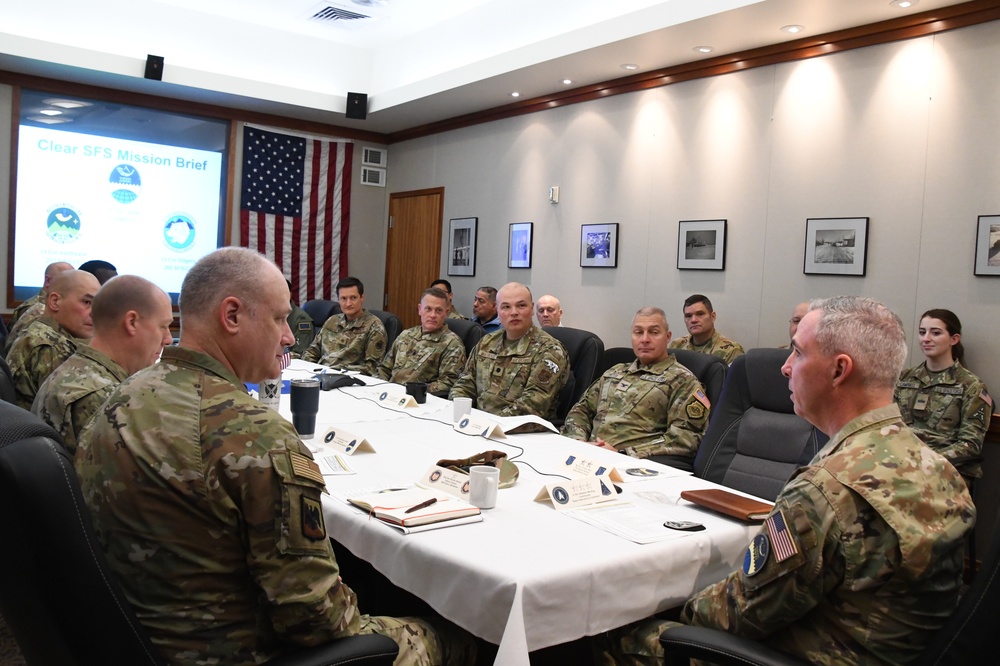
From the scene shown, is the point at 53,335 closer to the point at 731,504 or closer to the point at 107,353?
the point at 107,353

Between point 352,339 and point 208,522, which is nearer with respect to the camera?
point 208,522

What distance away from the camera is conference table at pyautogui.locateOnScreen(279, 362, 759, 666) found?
1638mm

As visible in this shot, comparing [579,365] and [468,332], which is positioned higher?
[468,332]

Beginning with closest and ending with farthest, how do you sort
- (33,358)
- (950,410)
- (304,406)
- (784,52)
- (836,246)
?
(304,406), (33,358), (950,410), (836,246), (784,52)

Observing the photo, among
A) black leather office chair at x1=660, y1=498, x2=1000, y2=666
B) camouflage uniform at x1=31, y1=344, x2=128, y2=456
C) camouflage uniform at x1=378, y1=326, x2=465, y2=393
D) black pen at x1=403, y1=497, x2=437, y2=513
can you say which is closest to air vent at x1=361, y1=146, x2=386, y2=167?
camouflage uniform at x1=378, y1=326, x2=465, y2=393

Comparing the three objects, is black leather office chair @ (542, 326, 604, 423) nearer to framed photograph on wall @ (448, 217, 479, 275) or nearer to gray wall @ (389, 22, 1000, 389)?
gray wall @ (389, 22, 1000, 389)

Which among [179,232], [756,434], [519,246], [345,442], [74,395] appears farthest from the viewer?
[179,232]

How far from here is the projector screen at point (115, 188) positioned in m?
7.82

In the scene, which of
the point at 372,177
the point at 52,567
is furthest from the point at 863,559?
the point at 372,177

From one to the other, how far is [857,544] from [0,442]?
1496mm

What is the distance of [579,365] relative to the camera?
4.62 metres

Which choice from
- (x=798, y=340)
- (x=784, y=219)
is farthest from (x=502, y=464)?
(x=784, y=219)

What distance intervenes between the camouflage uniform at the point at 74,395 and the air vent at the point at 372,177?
7.60 meters

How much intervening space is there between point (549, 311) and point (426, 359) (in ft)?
5.46
